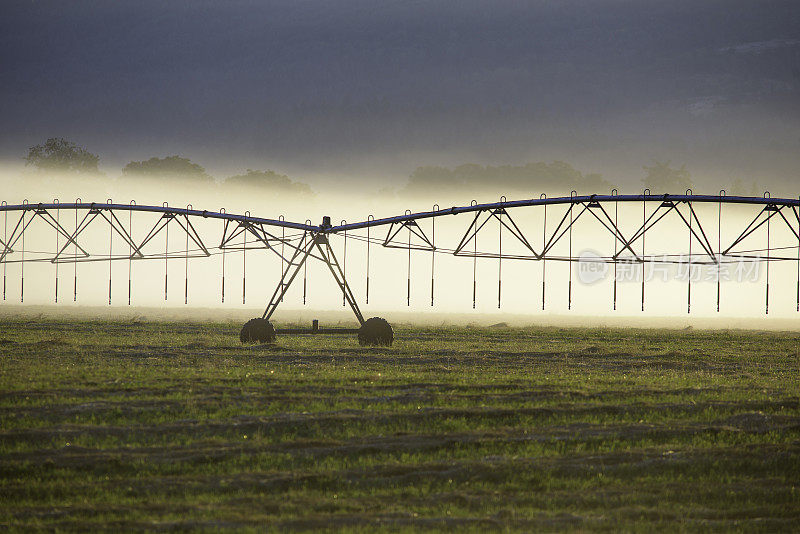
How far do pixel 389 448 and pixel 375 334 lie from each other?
85.7ft

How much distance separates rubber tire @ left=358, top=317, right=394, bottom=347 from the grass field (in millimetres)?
9232

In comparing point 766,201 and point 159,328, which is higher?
point 766,201

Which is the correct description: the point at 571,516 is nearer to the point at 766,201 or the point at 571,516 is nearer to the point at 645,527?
the point at 645,527

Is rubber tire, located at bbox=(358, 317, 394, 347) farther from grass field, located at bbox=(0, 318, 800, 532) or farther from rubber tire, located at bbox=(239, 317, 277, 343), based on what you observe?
grass field, located at bbox=(0, 318, 800, 532)

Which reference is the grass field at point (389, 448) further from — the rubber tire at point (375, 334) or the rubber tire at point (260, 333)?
the rubber tire at point (260, 333)

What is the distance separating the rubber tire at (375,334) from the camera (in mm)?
48219

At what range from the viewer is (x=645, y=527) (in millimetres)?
16750

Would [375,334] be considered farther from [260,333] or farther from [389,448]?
[389,448]

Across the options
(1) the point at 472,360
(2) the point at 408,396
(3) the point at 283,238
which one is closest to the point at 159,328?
(3) the point at 283,238

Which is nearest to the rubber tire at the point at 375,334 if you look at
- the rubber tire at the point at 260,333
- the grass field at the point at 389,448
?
the rubber tire at the point at 260,333

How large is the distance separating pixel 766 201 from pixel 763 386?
11607mm

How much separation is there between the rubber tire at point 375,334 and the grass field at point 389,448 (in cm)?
923

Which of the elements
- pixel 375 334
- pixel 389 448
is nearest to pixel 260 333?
pixel 375 334

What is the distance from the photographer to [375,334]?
159ft
